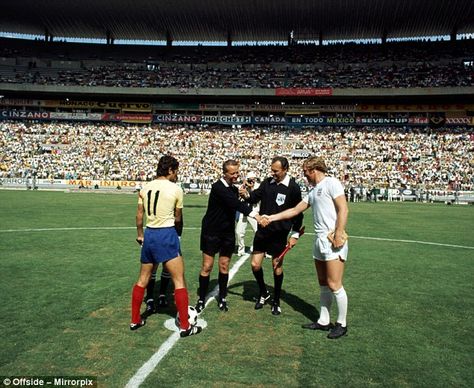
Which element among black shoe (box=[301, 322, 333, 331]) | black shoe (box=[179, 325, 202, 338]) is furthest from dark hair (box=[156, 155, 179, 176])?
black shoe (box=[301, 322, 333, 331])

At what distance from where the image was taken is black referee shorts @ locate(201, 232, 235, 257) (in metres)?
6.23

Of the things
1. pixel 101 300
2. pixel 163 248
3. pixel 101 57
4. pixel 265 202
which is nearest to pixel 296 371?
pixel 163 248

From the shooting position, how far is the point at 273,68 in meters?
61.0

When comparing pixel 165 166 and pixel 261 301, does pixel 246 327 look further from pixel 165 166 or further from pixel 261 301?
pixel 165 166

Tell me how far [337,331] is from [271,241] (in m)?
1.72

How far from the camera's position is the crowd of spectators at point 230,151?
140 ft

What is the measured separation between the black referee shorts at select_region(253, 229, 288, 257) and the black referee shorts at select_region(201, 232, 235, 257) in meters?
0.46

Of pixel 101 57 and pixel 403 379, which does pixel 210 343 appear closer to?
pixel 403 379

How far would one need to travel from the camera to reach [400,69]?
56.8 meters

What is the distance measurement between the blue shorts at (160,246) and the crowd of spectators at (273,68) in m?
53.4

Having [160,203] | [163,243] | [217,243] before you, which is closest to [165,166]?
[160,203]

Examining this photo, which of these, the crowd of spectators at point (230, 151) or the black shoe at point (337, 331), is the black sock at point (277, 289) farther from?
the crowd of spectators at point (230, 151)

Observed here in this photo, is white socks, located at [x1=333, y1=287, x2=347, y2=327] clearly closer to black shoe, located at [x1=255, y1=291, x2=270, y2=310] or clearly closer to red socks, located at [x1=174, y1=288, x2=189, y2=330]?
black shoe, located at [x1=255, y1=291, x2=270, y2=310]

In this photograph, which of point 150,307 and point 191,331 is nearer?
point 191,331
